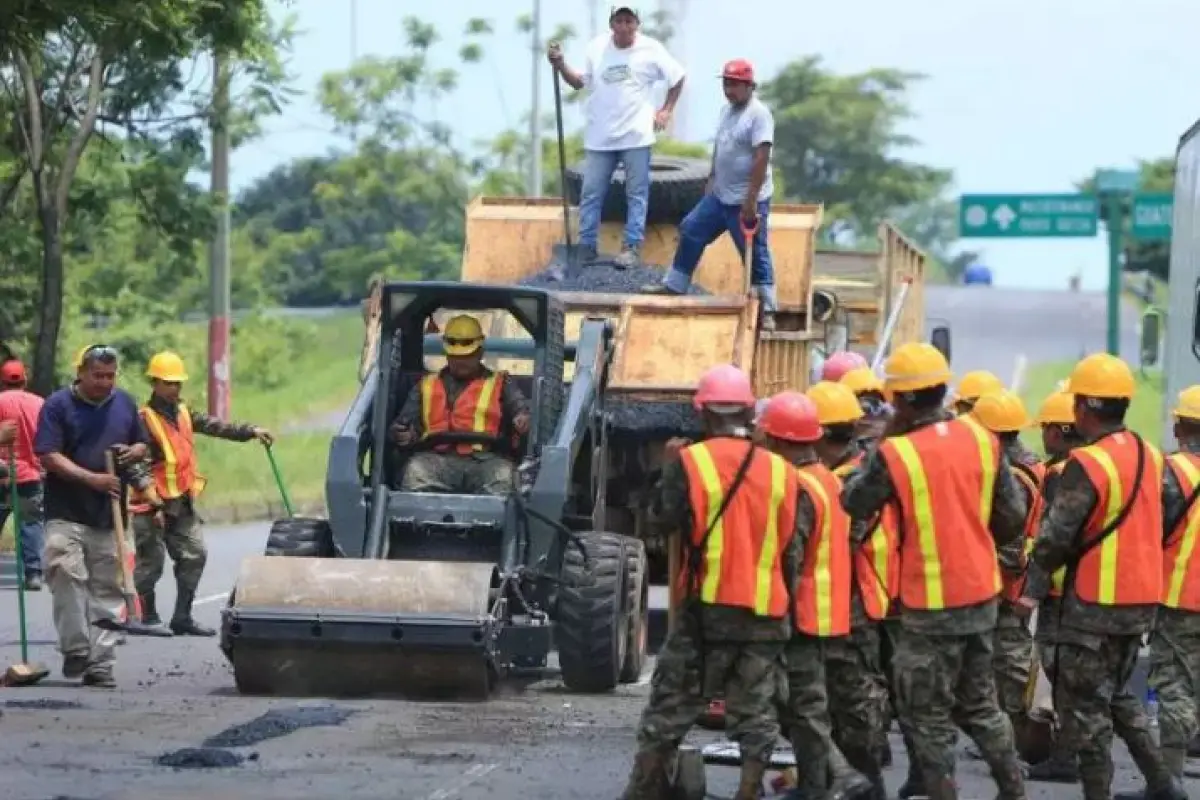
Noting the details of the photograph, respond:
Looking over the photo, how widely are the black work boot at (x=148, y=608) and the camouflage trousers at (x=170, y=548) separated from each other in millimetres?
43

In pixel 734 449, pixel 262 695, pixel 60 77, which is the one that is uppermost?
pixel 60 77

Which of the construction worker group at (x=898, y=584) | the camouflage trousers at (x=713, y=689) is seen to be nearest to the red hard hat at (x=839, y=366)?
the construction worker group at (x=898, y=584)

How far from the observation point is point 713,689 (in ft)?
33.8

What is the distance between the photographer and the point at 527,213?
20016mm

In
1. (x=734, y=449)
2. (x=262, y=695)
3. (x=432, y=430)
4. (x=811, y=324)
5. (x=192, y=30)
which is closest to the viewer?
(x=734, y=449)

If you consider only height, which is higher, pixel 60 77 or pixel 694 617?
pixel 60 77

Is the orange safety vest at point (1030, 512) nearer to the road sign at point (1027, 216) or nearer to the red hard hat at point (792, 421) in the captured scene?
the red hard hat at point (792, 421)

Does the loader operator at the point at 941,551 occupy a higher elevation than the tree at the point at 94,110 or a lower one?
lower

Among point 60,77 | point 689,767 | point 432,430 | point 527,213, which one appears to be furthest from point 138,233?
point 689,767

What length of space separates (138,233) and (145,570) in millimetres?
29659

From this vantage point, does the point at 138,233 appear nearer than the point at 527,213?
No

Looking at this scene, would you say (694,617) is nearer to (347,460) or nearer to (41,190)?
(347,460)

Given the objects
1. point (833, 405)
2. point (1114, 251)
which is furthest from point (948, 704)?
point (1114, 251)

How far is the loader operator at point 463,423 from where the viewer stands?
14.9 m
